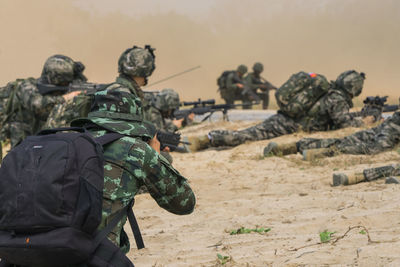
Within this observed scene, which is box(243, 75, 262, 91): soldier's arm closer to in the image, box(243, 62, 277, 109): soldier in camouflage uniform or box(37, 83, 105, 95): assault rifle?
box(243, 62, 277, 109): soldier in camouflage uniform

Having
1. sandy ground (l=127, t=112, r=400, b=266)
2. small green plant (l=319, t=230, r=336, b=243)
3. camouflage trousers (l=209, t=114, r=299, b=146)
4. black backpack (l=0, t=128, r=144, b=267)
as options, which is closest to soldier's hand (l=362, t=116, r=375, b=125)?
camouflage trousers (l=209, t=114, r=299, b=146)

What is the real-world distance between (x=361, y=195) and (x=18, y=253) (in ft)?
11.8

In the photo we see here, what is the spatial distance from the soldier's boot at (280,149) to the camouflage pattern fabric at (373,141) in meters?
0.53

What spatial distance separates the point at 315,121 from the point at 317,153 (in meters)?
2.54

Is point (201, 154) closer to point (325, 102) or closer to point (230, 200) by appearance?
point (325, 102)

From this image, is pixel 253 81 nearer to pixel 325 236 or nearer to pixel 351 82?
pixel 351 82

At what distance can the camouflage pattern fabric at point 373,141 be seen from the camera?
7406 mm

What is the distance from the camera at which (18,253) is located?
1996 millimetres

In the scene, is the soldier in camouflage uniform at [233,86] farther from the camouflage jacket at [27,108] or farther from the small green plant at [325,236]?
the small green plant at [325,236]

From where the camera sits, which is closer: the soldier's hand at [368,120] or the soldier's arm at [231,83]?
the soldier's hand at [368,120]

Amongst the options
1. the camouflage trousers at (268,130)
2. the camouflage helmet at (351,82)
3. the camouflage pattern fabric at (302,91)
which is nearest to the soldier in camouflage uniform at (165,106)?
the camouflage trousers at (268,130)

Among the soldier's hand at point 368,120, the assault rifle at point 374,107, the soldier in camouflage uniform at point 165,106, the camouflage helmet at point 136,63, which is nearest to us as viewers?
the camouflage helmet at point 136,63

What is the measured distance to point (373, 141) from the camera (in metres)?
7.62

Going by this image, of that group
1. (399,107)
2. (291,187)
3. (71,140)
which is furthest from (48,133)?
(399,107)
